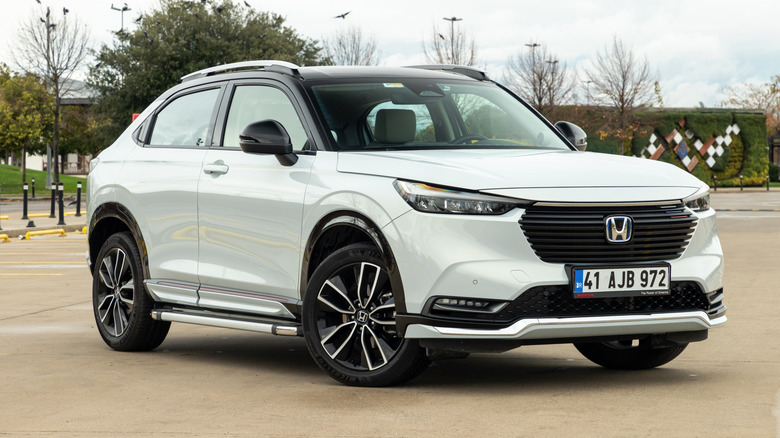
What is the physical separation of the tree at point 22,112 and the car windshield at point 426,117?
185 ft

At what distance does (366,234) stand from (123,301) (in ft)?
8.83

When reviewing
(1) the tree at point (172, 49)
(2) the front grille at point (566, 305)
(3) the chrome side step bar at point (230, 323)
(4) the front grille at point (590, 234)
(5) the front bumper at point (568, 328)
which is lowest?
(3) the chrome side step bar at point (230, 323)

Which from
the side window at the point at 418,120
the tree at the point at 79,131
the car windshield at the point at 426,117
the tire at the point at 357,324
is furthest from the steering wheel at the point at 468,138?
the tree at the point at 79,131

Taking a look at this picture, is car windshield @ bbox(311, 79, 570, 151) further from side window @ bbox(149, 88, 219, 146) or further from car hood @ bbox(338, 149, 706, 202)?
side window @ bbox(149, 88, 219, 146)

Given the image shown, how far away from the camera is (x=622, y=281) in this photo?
5551 millimetres

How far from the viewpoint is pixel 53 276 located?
45.9ft

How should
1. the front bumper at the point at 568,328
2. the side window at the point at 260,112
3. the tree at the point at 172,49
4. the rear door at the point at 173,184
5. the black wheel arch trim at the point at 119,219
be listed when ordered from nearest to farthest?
the front bumper at the point at 568,328, the side window at the point at 260,112, the rear door at the point at 173,184, the black wheel arch trim at the point at 119,219, the tree at the point at 172,49

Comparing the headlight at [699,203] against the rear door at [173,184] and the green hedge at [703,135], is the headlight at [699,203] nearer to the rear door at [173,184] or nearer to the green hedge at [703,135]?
the rear door at [173,184]

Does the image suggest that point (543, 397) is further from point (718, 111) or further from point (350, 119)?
point (718, 111)

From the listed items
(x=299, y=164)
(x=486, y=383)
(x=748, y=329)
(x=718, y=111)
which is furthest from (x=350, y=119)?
Result: (x=718, y=111)

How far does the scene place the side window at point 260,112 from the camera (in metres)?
6.68

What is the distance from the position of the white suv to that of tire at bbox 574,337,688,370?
1 cm

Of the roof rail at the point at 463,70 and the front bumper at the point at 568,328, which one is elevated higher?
the roof rail at the point at 463,70

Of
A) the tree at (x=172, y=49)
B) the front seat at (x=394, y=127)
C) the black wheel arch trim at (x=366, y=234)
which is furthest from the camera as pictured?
the tree at (x=172, y=49)
